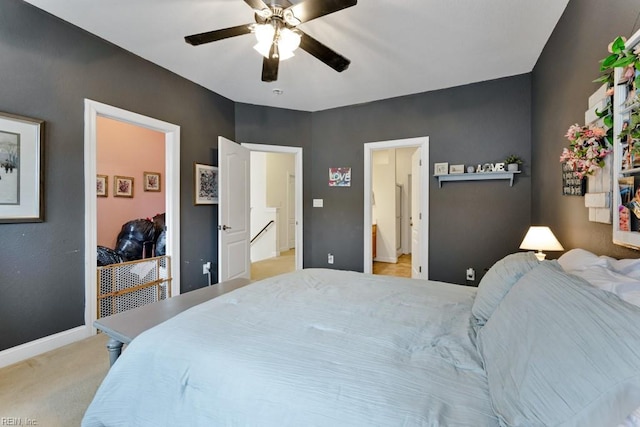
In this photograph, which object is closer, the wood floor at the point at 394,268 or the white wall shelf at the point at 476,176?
the white wall shelf at the point at 476,176

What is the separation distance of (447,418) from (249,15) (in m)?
2.61

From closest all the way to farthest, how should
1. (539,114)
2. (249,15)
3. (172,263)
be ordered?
1. (249,15)
2. (539,114)
3. (172,263)

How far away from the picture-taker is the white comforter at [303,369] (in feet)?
2.54

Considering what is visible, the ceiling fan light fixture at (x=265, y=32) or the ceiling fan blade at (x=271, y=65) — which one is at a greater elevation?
the ceiling fan light fixture at (x=265, y=32)

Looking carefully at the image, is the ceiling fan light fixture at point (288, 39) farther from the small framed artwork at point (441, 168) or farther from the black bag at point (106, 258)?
the black bag at point (106, 258)

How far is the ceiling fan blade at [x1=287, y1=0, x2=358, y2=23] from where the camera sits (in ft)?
5.19

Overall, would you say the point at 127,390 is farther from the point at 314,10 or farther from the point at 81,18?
the point at 81,18

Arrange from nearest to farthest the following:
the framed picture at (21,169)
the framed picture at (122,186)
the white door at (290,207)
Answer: the framed picture at (21,169) → the framed picture at (122,186) → the white door at (290,207)

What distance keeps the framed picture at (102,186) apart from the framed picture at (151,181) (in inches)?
20.2

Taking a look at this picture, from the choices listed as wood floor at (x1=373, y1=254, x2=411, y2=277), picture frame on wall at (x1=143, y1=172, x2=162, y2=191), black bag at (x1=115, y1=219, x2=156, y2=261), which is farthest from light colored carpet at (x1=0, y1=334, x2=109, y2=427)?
wood floor at (x1=373, y1=254, x2=411, y2=277)

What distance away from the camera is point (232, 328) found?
1178 millimetres

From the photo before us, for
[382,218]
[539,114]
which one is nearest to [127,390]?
[539,114]

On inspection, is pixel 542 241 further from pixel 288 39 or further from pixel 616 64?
pixel 288 39

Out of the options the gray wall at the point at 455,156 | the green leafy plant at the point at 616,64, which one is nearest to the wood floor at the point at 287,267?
the gray wall at the point at 455,156
